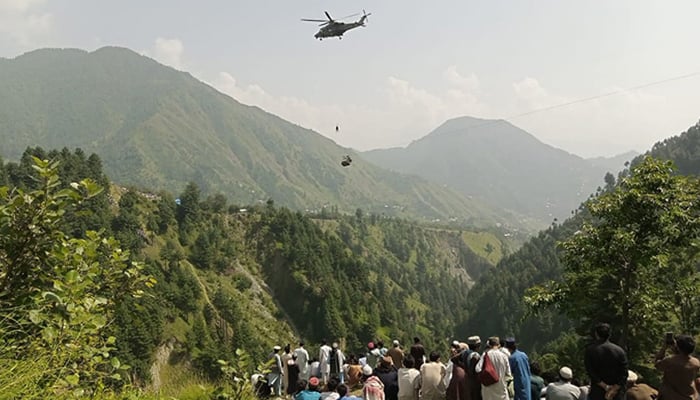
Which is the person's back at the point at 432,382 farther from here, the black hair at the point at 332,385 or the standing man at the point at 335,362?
Answer: the standing man at the point at 335,362

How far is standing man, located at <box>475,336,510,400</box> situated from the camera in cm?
898

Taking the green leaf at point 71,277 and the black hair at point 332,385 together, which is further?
the black hair at point 332,385

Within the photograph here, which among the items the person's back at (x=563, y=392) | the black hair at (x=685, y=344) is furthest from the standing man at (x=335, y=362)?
the black hair at (x=685, y=344)

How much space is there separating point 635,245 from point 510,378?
26.5 feet

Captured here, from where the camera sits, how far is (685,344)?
7566mm

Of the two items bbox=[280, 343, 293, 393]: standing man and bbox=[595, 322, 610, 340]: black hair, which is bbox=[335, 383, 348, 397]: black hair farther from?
bbox=[280, 343, 293, 393]: standing man

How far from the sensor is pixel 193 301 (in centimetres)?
10156

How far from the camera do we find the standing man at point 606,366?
23.7ft

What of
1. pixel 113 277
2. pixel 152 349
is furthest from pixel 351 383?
pixel 152 349

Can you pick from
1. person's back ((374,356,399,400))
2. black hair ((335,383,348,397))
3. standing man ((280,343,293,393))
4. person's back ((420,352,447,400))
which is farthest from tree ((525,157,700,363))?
black hair ((335,383,348,397))

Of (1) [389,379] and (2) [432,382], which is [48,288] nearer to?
(1) [389,379]

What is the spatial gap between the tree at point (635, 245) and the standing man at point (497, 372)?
759 centimetres

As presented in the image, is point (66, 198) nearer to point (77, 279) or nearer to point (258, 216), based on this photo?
point (77, 279)

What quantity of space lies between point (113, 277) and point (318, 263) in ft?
423
